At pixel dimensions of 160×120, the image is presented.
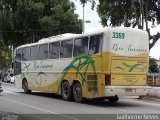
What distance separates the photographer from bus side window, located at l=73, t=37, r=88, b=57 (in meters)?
19.9

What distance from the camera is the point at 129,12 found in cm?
3491

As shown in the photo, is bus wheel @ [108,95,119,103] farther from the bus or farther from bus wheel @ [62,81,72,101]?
bus wheel @ [62,81,72,101]

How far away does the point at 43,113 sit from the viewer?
15.8 m

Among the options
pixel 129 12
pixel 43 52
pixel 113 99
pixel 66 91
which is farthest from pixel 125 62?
pixel 129 12

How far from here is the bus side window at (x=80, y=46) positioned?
19922 millimetres

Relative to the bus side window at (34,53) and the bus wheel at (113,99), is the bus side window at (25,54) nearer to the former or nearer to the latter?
the bus side window at (34,53)

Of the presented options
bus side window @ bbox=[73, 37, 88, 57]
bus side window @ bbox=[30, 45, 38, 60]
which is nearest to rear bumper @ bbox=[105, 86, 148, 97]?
bus side window @ bbox=[73, 37, 88, 57]

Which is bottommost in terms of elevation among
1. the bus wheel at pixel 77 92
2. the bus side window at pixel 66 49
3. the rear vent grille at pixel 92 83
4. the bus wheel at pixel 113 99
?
the bus wheel at pixel 113 99

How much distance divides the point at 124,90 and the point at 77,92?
272 centimetres

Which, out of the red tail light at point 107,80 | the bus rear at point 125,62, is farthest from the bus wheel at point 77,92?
the red tail light at point 107,80

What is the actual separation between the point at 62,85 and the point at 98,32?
442 centimetres

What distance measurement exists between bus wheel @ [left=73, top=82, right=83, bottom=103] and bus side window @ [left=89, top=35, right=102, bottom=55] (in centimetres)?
196

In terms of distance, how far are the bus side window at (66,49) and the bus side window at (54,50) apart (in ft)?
1.69

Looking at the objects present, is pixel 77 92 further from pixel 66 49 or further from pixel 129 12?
pixel 129 12
